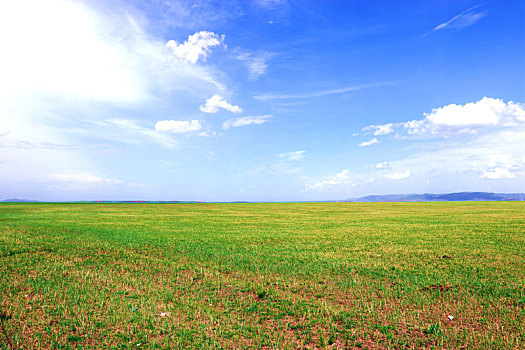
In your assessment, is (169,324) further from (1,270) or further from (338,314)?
(1,270)

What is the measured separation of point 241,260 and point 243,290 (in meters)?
4.60

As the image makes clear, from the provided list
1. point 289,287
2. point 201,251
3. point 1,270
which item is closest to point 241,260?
point 201,251

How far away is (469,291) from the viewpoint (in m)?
10.2

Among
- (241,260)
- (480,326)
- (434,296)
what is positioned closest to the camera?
(480,326)

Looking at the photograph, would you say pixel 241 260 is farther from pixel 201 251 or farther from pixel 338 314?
pixel 338 314

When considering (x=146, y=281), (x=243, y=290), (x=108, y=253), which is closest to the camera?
(x=243, y=290)

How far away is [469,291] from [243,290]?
26.8ft

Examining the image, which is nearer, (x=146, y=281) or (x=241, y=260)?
(x=146, y=281)

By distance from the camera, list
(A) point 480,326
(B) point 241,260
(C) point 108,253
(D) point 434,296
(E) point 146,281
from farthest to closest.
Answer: (C) point 108,253
(B) point 241,260
(E) point 146,281
(D) point 434,296
(A) point 480,326

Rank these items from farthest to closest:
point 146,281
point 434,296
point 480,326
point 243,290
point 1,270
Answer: point 1,270 → point 146,281 → point 243,290 → point 434,296 → point 480,326

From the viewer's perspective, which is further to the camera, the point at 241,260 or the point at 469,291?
the point at 241,260

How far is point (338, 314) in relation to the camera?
Answer: 8312mm

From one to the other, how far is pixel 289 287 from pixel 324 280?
176 cm

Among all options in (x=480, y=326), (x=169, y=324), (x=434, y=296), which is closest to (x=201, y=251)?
(x=169, y=324)
